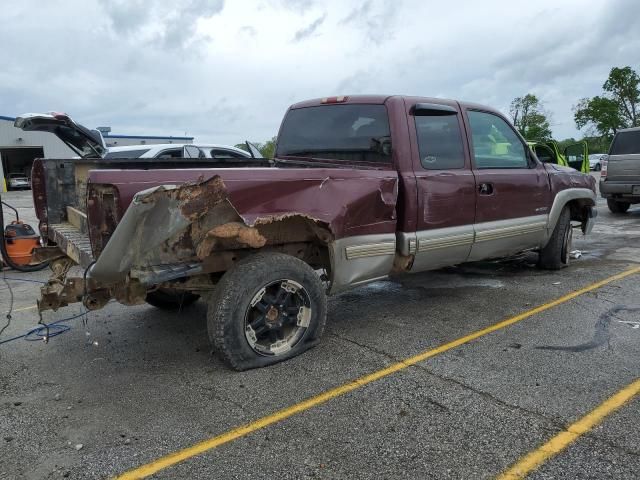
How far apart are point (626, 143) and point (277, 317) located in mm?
10626

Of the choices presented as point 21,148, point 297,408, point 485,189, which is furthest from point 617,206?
point 21,148

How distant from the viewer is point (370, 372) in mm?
3537

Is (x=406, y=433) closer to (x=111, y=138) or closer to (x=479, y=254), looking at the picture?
(x=479, y=254)

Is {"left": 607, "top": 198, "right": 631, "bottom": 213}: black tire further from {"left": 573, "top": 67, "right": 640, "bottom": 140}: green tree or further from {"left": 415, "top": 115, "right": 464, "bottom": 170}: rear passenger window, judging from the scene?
{"left": 573, "top": 67, "right": 640, "bottom": 140}: green tree

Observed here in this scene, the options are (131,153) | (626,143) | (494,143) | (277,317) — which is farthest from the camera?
(626,143)

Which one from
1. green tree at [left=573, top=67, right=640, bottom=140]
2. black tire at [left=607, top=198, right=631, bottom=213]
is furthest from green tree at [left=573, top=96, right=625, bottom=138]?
black tire at [left=607, top=198, right=631, bottom=213]

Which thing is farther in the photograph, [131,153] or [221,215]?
[131,153]

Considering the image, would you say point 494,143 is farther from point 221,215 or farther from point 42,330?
point 42,330

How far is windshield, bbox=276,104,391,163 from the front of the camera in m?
4.35

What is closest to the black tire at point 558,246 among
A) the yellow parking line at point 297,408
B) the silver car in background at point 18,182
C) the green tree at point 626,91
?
the yellow parking line at point 297,408

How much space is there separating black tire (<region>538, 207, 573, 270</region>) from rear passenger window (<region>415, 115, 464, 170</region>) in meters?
2.23

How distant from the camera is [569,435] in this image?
271cm

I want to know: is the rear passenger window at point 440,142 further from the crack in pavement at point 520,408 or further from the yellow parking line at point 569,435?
the yellow parking line at point 569,435

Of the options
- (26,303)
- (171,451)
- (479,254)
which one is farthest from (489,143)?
(26,303)
